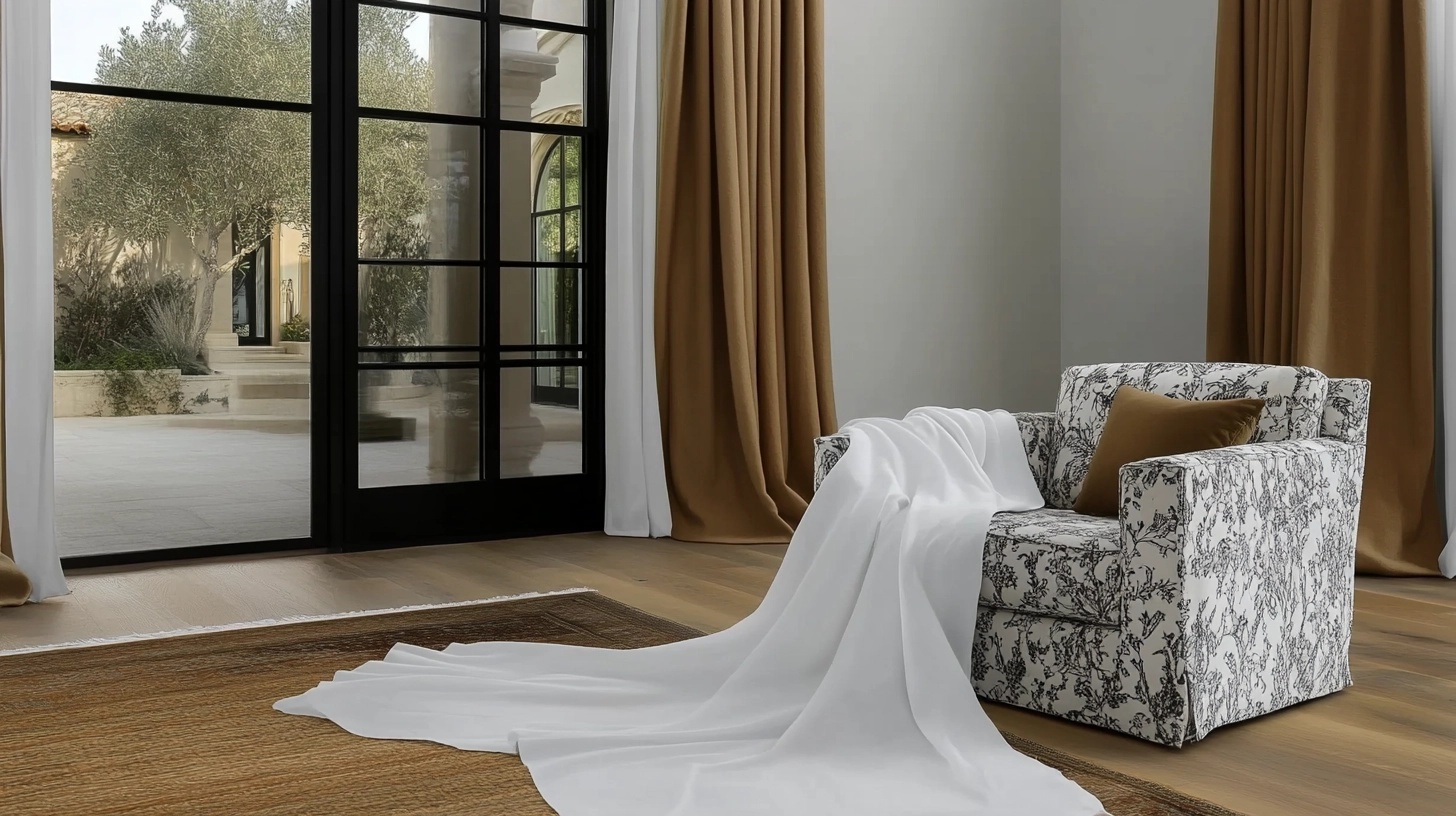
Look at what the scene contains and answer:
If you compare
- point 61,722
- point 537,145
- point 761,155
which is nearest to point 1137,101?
point 761,155

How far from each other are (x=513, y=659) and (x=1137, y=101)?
13.8ft

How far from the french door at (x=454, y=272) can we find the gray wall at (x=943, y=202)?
1.20 m

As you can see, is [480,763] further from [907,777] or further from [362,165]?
[362,165]

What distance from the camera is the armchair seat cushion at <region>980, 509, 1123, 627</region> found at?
8.13 feet

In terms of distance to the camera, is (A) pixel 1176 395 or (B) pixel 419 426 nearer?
(A) pixel 1176 395

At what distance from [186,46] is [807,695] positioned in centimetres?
565

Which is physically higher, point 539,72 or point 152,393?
point 539,72

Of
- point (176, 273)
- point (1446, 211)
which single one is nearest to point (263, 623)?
point (1446, 211)

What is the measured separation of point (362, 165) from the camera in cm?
472

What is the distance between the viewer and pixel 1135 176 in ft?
19.1

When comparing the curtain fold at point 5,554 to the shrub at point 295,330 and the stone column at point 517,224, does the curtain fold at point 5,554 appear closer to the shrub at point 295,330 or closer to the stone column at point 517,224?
the stone column at point 517,224

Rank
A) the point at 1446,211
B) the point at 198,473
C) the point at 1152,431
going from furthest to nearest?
the point at 198,473, the point at 1446,211, the point at 1152,431

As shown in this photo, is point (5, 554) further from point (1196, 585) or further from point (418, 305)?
point (1196, 585)

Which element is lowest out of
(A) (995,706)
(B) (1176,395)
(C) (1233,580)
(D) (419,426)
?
(A) (995,706)
